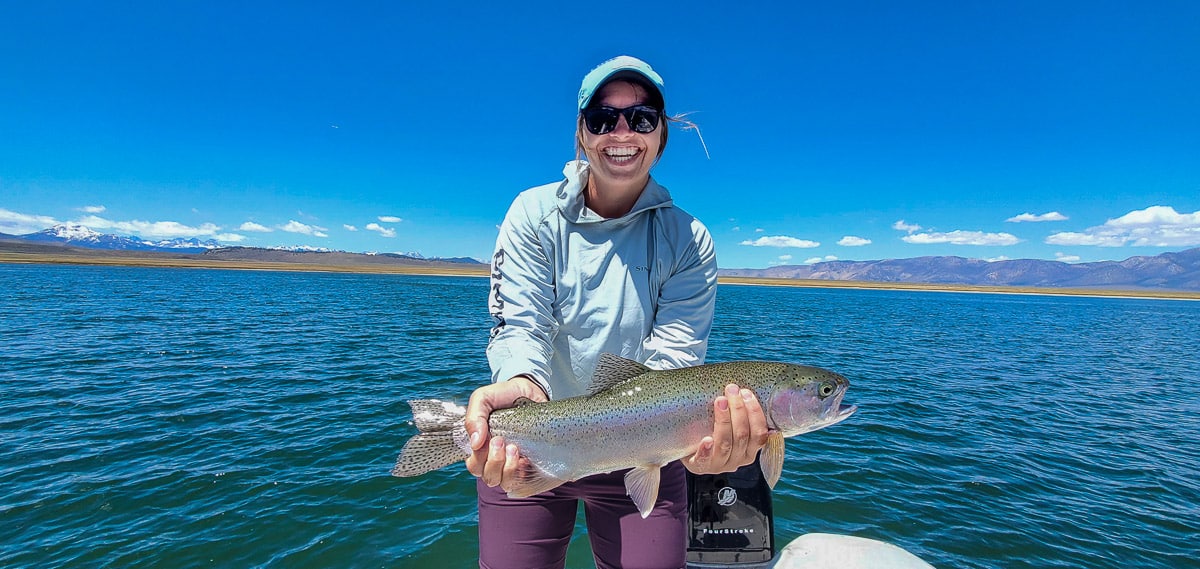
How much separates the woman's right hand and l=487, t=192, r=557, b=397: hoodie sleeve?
0.36 feet

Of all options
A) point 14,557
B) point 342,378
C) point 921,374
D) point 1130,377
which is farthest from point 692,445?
point 1130,377

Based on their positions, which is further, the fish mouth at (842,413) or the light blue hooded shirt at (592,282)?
the light blue hooded shirt at (592,282)

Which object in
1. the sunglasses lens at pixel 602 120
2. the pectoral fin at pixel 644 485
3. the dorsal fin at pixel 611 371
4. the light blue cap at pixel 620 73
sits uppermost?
the light blue cap at pixel 620 73

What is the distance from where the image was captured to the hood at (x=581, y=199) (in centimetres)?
343

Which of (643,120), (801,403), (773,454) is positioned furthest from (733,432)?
(643,120)

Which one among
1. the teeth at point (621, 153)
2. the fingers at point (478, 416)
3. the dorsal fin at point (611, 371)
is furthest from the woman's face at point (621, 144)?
the fingers at point (478, 416)

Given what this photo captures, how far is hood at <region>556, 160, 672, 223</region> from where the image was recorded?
3428 mm

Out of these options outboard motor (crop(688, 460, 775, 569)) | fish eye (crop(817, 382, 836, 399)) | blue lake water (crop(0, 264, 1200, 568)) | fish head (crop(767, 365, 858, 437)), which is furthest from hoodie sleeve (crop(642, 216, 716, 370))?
blue lake water (crop(0, 264, 1200, 568))

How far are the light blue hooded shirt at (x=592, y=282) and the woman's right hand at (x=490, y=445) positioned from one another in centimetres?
17

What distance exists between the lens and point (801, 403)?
338cm

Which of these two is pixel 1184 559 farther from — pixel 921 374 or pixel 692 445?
pixel 921 374

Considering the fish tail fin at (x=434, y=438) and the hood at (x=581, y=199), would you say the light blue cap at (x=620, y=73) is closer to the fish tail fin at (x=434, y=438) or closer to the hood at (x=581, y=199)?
the hood at (x=581, y=199)

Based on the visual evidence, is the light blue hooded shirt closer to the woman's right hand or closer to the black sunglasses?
the woman's right hand

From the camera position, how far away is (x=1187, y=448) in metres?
13.0
